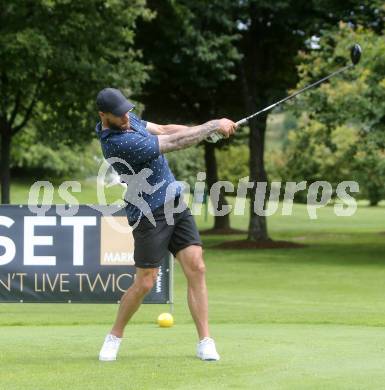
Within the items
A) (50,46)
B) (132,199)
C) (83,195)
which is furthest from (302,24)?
(83,195)

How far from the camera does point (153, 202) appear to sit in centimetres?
846

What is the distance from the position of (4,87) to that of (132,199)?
2044 centimetres

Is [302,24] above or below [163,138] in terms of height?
above

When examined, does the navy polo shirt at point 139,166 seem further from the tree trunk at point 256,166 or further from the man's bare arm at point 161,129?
the tree trunk at point 256,166

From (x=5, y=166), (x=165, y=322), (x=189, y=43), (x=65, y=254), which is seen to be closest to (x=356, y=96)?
(x=189, y=43)

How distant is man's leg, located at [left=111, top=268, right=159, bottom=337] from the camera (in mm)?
8578

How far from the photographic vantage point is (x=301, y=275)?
2438 centimetres

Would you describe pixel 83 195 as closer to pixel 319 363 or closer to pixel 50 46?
pixel 50 46

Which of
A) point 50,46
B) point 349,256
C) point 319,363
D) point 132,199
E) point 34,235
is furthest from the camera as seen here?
point 349,256

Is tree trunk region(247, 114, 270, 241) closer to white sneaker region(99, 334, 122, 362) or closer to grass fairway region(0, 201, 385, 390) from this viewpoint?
grass fairway region(0, 201, 385, 390)

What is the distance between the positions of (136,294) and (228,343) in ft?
3.79

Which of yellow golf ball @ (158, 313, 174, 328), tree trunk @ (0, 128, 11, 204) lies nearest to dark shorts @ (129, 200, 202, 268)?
yellow golf ball @ (158, 313, 174, 328)

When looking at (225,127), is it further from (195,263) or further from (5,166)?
(5,166)

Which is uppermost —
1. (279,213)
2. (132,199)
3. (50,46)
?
(50,46)
